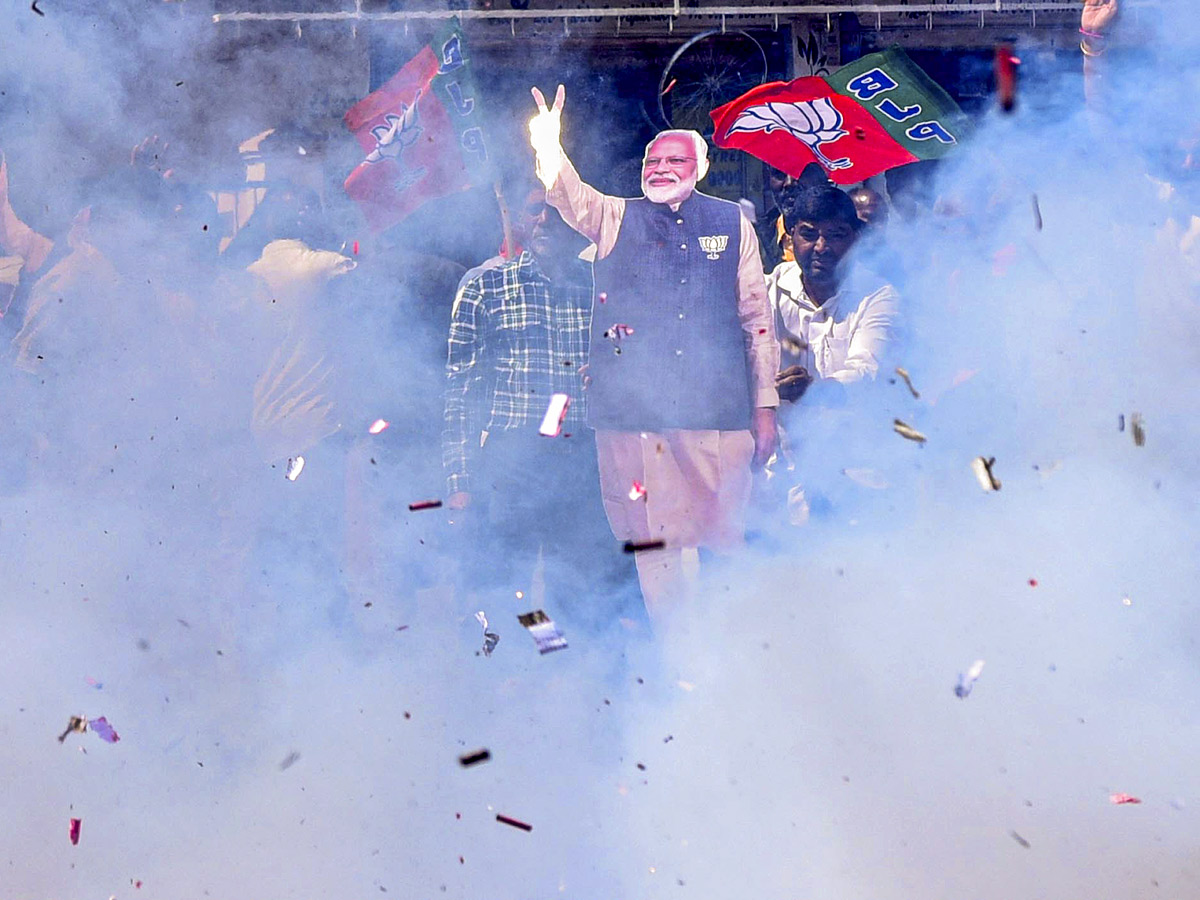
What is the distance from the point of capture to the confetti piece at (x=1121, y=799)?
3.42 metres

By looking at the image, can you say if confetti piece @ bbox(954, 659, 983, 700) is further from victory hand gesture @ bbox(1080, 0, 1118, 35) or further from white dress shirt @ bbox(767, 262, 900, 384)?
victory hand gesture @ bbox(1080, 0, 1118, 35)

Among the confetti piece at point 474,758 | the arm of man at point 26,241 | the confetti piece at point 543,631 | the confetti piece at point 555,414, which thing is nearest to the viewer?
the confetti piece at point 474,758

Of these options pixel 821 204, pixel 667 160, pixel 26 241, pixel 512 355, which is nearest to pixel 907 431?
pixel 821 204

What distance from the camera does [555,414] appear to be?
4102mm

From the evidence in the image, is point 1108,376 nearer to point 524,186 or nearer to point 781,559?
point 781,559

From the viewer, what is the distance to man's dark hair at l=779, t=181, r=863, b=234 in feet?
→ 13.3

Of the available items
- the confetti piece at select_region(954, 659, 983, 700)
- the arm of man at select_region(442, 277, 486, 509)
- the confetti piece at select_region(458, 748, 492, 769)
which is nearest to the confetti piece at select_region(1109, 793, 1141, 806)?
the confetti piece at select_region(954, 659, 983, 700)

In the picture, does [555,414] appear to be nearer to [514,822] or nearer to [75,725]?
[514,822]

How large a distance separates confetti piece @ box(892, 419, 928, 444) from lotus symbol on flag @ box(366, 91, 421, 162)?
175cm

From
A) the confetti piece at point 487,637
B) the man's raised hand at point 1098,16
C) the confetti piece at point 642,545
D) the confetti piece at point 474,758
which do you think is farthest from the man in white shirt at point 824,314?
the confetti piece at point 474,758

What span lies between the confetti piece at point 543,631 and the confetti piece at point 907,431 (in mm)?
1203

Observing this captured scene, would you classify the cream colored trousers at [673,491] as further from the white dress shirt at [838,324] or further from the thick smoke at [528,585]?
the white dress shirt at [838,324]

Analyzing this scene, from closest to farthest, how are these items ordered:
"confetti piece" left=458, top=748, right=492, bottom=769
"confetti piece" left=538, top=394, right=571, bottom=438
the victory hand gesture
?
"confetti piece" left=458, top=748, right=492, bottom=769 < the victory hand gesture < "confetti piece" left=538, top=394, right=571, bottom=438

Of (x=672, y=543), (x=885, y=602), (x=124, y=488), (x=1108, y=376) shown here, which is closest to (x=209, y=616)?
(x=124, y=488)
